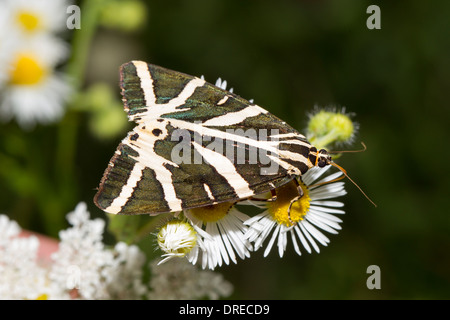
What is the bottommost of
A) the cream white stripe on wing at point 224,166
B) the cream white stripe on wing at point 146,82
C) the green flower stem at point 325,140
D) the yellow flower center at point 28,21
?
the cream white stripe on wing at point 224,166

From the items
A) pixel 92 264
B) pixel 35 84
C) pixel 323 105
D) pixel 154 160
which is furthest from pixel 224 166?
pixel 35 84

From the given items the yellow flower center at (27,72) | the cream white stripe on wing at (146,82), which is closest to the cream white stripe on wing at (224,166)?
the cream white stripe on wing at (146,82)

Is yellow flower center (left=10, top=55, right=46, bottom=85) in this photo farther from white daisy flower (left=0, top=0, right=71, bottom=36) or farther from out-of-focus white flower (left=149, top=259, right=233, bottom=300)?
out-of-focus white flower (left=149, top=259, right=233, bottom=300)

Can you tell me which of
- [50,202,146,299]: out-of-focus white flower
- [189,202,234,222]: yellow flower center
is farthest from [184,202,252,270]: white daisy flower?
[50,202,146,299]: out-of-focus white flower

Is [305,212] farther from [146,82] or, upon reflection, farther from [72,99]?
[72,99]

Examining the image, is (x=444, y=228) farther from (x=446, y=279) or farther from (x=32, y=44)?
(x=32, y=44)

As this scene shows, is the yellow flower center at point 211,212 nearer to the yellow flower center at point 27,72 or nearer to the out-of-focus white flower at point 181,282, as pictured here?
the out-of-focus white flower at point 181,282

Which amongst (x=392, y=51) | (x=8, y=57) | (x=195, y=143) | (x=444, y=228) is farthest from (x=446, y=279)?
(x=8, y=57)
